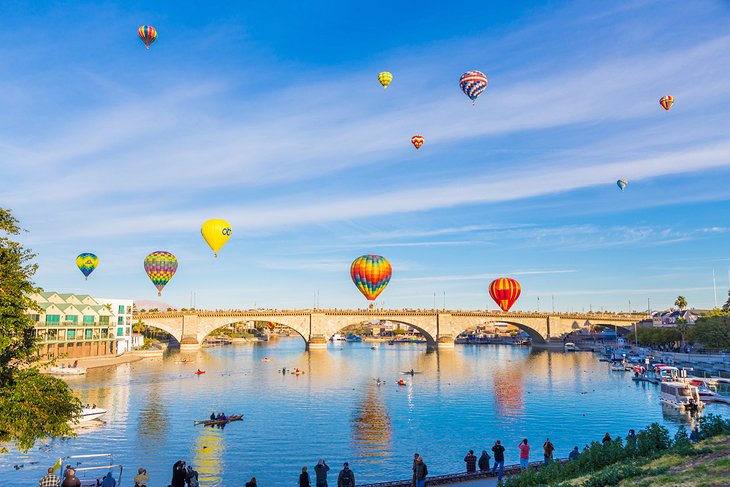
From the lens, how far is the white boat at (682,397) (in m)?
61.6

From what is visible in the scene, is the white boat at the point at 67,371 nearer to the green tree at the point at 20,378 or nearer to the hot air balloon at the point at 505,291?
the green tree at the point at 20,378

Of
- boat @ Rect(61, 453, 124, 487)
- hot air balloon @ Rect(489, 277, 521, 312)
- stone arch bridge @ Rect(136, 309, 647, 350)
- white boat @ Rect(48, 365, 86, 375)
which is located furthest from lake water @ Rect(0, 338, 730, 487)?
stone arch bridge @ Rect(136, 309, 647, 350)

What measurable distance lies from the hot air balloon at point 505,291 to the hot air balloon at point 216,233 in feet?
227

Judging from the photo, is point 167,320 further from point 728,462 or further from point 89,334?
point 728,462

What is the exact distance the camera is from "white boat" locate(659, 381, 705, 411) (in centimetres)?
6162

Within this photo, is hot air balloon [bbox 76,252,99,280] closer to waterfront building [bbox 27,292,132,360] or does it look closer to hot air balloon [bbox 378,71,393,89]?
waterfront building [bbox 27,292,132,360]

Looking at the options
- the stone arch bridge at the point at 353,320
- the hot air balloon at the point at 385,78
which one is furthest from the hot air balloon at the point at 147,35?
the stone arch bridge at the point at 353,320

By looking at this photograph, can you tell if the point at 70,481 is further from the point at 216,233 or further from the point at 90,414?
the point at 216,233

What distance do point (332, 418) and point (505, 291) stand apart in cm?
8909

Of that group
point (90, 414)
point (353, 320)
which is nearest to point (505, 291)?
point (353, 320)

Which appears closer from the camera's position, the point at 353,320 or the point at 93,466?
the point at 93,466

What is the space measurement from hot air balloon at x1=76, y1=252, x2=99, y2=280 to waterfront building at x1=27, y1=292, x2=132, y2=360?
6.49m

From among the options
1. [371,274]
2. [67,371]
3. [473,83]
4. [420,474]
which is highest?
[473,83]

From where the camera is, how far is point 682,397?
213 feet
